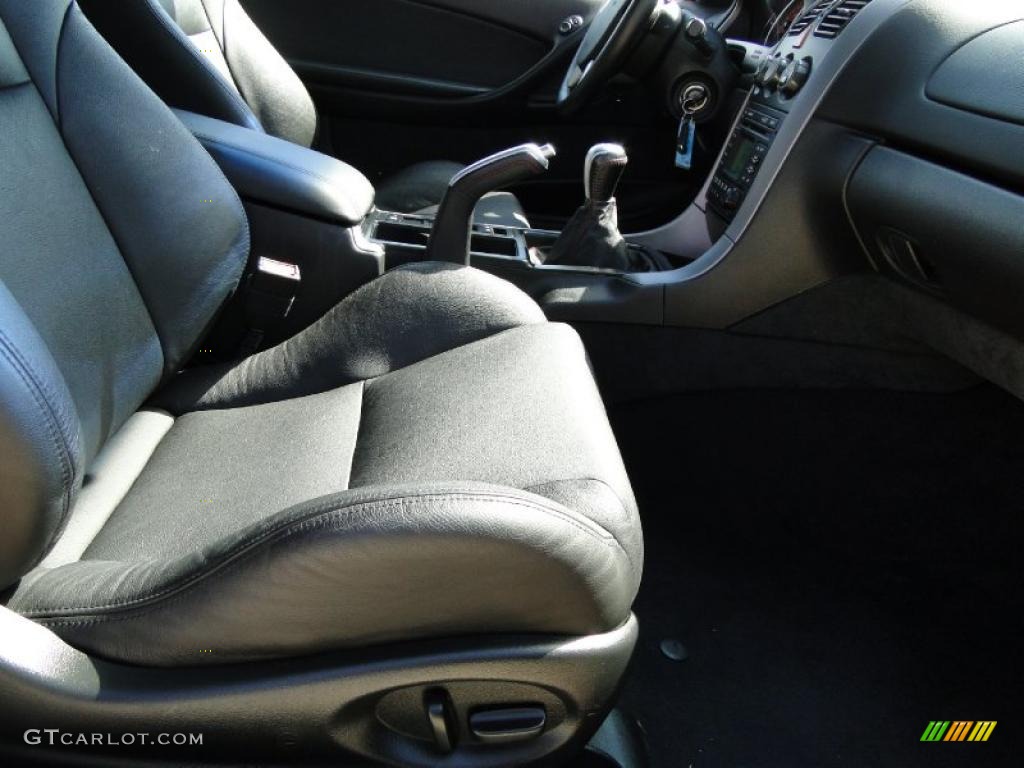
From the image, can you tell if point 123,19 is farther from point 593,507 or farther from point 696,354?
point 593,507

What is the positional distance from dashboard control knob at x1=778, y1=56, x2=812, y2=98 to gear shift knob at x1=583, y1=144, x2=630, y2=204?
0.87ft

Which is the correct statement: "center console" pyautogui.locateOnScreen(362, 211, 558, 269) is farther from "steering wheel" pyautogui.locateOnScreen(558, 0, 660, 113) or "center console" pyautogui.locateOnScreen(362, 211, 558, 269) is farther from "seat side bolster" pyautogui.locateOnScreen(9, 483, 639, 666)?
"seat side bolster" pyautogui.locateOnScreen(9, 483, 639, 666)

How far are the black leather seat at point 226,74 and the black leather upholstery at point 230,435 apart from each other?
16.4 inches

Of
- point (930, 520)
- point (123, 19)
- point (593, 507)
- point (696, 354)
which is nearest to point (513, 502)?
point (593, 507)

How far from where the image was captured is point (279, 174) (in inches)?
51.6

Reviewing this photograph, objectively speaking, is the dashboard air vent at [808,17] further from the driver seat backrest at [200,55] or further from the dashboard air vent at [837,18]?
the driver seat backrest at [200,55]

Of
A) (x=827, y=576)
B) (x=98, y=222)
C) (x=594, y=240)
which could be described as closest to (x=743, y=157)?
(x=594, y=240)

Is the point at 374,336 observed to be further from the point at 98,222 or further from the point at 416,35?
the point at 416,35

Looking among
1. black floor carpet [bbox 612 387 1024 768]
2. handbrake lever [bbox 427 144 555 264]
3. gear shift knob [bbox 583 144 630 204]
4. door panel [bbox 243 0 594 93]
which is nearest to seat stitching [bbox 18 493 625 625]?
black floor carpet [bbox 612 387 1024 768]

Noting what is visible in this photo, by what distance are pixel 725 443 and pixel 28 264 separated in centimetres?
108

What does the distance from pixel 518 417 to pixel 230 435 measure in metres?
0.37

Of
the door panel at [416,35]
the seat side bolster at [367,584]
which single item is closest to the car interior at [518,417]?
the seat side bolster at [367,584]

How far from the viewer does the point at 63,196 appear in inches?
38.6

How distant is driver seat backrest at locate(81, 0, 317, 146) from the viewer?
1480mm
